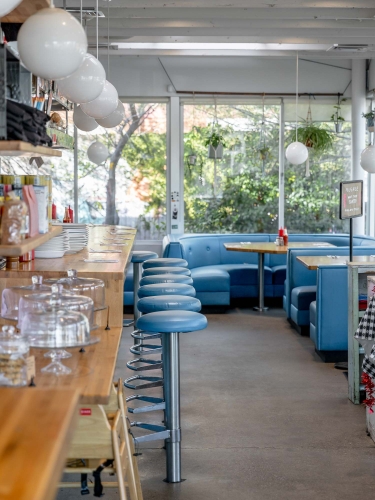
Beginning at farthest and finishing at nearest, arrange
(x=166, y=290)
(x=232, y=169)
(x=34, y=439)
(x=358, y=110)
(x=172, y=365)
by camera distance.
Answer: (x=232, y=169)
(x=358, y=110)
(x=166, y=290)
(x=172, y=365)
(x=34, y=439)

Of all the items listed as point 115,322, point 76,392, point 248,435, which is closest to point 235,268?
point 248,435

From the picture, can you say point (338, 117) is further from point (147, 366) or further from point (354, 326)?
point (147, 366)

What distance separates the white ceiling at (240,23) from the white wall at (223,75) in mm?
1332

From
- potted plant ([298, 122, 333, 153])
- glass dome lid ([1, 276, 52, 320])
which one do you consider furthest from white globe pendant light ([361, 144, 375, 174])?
glass dome lid ([1, 276, 52, 320])

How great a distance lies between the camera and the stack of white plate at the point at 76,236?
483 centimetres

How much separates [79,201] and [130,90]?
6.02 ft

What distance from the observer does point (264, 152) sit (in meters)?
11.3

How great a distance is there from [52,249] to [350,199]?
8.71 ft

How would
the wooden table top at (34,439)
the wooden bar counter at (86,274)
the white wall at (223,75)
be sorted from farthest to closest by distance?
the white wall at (223,75)
the wooden bar counter at (86,274)
the wooden table top at (34,439)

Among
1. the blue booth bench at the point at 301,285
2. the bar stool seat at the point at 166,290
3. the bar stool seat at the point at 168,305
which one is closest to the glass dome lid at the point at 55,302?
the bar stool seat at the point at 168,305

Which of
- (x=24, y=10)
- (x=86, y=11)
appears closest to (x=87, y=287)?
(x=24, y=10)

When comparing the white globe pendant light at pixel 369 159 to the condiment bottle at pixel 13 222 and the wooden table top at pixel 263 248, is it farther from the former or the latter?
→ the condiment bottle at pixel 13 222

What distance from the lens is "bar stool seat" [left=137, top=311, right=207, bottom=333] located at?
3.96 m

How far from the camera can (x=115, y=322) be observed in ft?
12.1
